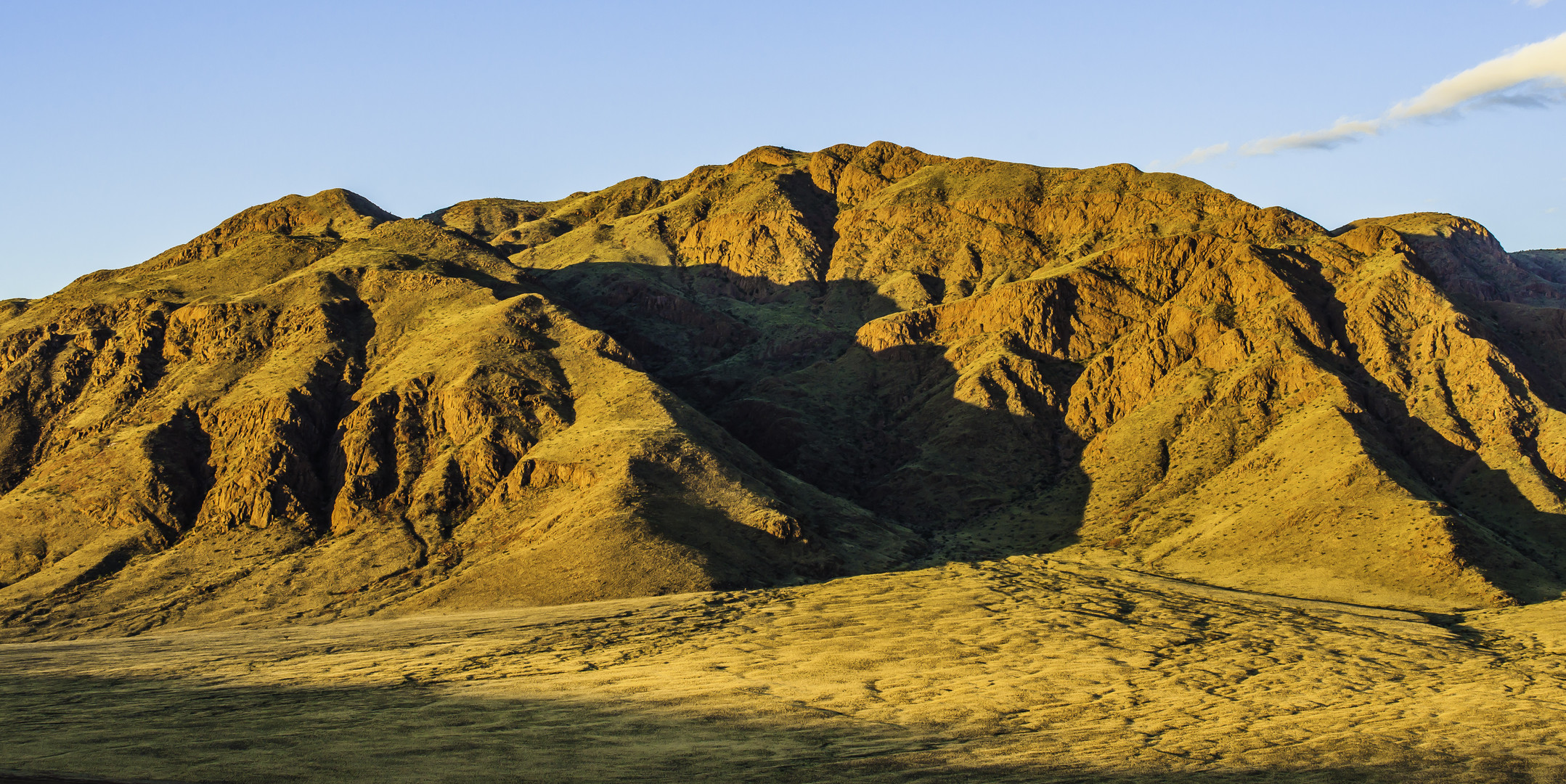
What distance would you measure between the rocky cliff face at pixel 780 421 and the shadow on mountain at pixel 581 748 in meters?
26.7

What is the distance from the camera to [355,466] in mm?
75062

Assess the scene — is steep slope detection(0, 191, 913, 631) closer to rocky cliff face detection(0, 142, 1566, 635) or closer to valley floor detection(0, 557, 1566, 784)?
rocky cliff face detection(0, 142, 1566, 635)

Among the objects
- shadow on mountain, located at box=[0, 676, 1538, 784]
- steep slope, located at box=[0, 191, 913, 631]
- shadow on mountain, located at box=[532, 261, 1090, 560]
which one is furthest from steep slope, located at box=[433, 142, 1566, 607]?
shadow on mountain, located at box=[0, 676, 1538, 784]

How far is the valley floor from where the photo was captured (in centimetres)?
2692

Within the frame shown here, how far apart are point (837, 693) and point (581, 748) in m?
11.9

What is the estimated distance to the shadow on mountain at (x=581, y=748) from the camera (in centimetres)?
2531

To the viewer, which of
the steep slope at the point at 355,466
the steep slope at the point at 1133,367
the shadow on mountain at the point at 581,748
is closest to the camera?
the shadow on mountain at the point at 581,748

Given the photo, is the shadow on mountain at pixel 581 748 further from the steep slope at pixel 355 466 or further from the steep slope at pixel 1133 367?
the steep slope at pixel 1133 367

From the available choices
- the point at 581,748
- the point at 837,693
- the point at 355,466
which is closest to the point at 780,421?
the point at 355,466

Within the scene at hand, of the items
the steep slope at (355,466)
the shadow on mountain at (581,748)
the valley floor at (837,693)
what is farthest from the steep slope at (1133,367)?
the shadow on mountain at (581,748)

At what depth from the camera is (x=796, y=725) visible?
32562mm

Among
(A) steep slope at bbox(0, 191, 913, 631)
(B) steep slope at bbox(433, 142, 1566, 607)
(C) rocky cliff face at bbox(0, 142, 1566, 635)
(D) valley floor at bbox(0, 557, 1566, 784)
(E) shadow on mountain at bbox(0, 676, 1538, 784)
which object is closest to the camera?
(E) shadow on mountain at bbox(0, 676, 1538, 784)

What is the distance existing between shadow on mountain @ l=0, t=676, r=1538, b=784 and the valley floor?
14cm

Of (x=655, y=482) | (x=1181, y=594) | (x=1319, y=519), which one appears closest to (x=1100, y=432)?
(x=1319, y=519)
